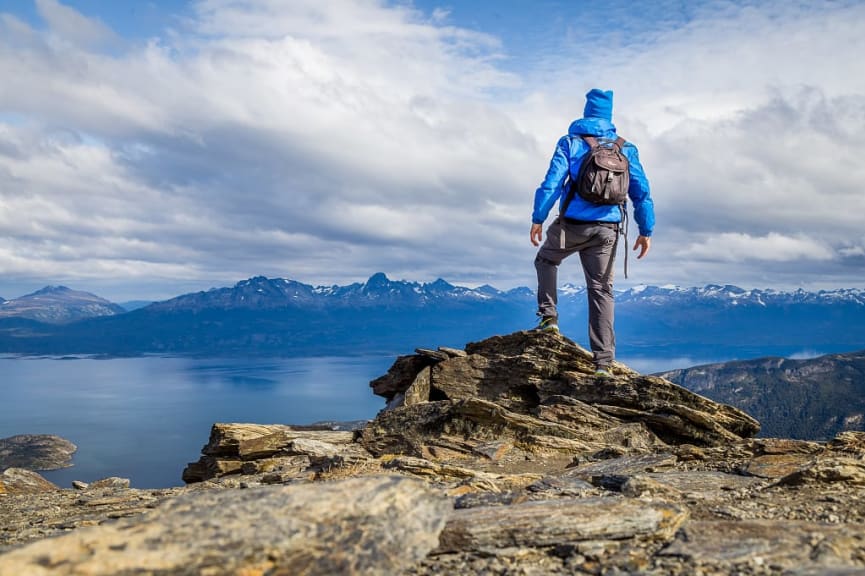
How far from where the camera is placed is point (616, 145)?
1483cm

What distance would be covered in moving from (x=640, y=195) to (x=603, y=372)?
4.79m

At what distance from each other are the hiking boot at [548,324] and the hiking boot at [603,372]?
5.53 ft

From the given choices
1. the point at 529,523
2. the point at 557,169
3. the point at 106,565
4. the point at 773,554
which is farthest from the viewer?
the point at 557,169

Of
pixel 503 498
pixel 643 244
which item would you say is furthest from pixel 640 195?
pixel 503 498

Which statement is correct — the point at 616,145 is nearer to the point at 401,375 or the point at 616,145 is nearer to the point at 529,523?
the point at 401,375

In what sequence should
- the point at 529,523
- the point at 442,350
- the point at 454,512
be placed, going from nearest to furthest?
the point at 529,523 → the point at 454,512 → the point at 442,350

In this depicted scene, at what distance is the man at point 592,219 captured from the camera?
14.6 metres

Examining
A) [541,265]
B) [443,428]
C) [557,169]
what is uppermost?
[557,169]

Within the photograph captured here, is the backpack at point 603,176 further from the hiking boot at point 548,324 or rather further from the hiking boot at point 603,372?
the hiking boot at point 603,372

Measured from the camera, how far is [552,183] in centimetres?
1441

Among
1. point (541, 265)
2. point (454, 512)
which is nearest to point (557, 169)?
point (541, 265)

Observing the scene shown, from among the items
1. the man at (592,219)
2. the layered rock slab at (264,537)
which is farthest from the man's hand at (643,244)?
the layered rock slab at (264,537)

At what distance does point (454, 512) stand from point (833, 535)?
372 centimetres

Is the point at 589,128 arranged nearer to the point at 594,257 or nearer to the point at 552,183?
the point at 552,183
